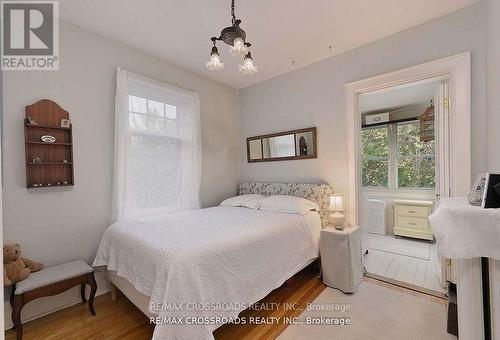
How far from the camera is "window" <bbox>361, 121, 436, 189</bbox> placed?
4.27 meters

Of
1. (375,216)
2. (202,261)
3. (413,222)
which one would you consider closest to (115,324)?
(202,261)

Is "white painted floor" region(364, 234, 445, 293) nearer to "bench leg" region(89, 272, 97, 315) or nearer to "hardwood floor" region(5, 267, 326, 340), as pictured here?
"hardwood floor" region(5, 267, 326, 340)

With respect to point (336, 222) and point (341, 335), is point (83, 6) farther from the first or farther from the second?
point (341, 335)

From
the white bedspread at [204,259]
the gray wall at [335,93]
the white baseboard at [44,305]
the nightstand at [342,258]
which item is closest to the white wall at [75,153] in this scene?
the white baseboard at [44,305]

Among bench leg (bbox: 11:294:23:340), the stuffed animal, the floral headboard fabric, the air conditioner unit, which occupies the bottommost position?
bench leg (bbox: 11:294:23:340)

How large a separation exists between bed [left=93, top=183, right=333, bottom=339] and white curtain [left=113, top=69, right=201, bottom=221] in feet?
1.30

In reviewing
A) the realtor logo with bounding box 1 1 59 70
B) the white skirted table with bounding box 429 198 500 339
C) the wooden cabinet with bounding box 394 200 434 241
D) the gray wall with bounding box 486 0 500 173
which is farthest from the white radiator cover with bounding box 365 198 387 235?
the realtor logo with bounding box 1 1 59 70

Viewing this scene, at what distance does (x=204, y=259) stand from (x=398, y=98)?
4.10 meters

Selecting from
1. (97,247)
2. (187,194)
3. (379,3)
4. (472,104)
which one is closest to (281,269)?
(187,194)

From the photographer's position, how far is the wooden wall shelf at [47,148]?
2.13m

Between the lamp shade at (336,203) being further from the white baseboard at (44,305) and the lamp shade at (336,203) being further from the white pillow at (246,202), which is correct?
the white baseboard at (44,305)

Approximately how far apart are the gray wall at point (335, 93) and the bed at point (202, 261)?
89 centimetres

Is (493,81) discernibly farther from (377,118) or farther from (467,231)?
(377,118)

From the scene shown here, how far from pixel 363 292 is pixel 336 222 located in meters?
0.71
